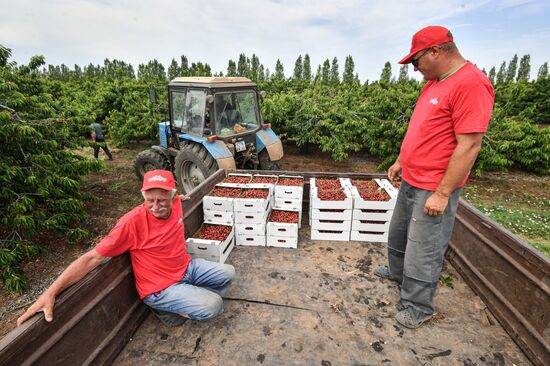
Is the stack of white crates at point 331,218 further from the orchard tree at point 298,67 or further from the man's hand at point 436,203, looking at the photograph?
the orchard tree at point 298,67

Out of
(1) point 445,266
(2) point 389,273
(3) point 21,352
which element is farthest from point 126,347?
(1) point 445,266

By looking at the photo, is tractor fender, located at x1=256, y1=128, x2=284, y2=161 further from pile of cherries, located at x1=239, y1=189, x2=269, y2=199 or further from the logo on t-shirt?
the logo on t-shirt

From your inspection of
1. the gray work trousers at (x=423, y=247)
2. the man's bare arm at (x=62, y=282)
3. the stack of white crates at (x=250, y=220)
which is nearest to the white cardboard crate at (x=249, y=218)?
the stack of white crates at (x=250, y=220)

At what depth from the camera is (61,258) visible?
492 centimetres

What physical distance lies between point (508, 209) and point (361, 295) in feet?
19.9

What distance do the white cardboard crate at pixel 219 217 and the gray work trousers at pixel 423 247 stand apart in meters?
1.92

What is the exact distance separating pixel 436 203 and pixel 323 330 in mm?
1265

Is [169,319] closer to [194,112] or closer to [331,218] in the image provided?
[331,218]

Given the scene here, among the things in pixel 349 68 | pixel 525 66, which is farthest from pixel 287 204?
pixel 525 66

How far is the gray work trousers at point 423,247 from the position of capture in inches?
90.0

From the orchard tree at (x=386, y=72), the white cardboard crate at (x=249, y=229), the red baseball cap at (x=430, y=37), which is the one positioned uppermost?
the orchard tree at (x=386, y=72)

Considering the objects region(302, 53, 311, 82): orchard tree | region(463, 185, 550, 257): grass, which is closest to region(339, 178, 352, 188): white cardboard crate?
region(463, 185, 550, 257): grass

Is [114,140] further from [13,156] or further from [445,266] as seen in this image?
[445,266]

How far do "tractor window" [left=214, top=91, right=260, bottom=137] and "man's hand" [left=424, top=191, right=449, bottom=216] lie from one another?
13.9ft
